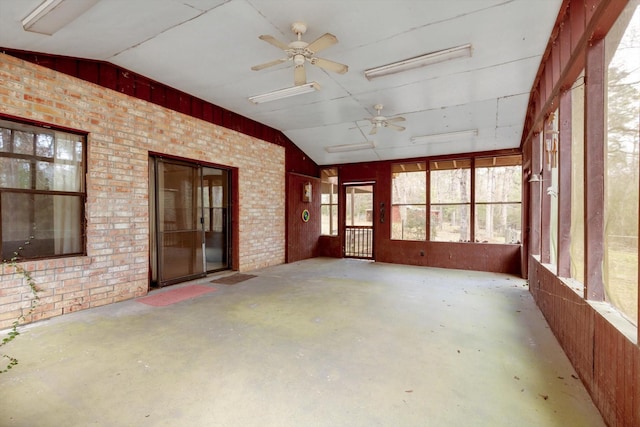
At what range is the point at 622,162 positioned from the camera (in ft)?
6.60

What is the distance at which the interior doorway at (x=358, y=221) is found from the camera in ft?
29.6

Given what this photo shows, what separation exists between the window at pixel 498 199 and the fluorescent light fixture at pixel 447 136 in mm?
1121

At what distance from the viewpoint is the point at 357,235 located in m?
9.16

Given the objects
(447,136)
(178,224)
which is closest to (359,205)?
(447,136)

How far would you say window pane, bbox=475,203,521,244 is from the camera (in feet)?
22.8

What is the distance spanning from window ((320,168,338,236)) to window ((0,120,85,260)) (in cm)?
642

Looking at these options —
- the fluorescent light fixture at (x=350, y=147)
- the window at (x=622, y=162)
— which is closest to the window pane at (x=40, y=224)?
the fluorescent light fixture at (x=350, y=147)

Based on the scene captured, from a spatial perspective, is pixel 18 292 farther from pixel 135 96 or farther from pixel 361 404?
pixel 361 404

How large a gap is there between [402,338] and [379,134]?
5.23 metres

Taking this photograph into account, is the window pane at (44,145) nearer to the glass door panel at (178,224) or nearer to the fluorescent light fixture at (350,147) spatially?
the glass door panel at (178,224)

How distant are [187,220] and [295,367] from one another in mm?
4001

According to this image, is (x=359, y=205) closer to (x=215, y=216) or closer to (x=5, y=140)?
(x=215, y=216)

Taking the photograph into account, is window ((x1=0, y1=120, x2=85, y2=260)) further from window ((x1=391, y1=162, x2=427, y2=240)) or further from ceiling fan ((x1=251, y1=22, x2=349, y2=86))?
window ((x1=391, y1=162, x2=427, y2=240))

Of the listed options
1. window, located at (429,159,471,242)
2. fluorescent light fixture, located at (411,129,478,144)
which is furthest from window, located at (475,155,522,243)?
fluorescent light fixture, located at (411,129,478,144)
